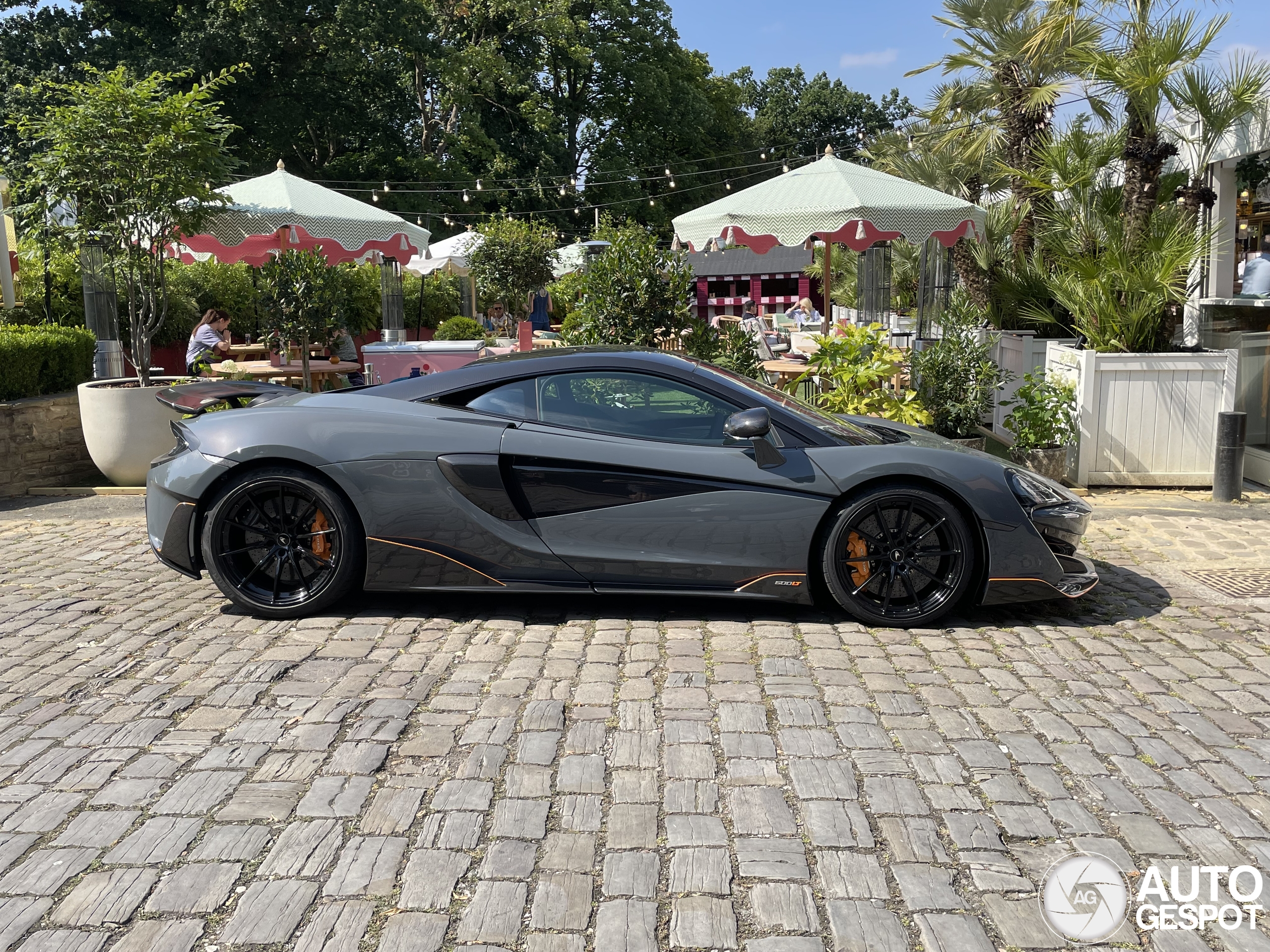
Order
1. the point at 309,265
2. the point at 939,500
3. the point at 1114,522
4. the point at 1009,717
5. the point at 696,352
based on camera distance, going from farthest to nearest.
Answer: the point at 309,265 → the point at 696,352 → the point at 1114,522 → the point at 939,500 → the point at 1009,717

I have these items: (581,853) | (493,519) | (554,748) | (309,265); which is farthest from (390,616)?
(309,265)

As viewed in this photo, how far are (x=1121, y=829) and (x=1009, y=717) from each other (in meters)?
0.89

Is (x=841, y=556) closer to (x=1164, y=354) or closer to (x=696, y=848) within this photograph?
(x=696, y=848)

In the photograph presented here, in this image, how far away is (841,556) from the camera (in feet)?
17.0

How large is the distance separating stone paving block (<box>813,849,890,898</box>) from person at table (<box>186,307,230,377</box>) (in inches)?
399

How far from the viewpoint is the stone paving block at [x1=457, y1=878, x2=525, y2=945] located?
106 inches

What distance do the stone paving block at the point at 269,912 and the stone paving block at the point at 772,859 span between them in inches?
44.6

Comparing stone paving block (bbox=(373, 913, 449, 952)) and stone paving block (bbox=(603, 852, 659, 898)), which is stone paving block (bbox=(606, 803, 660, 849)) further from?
stone paving block (bbox=(373, 913, 449, 952))

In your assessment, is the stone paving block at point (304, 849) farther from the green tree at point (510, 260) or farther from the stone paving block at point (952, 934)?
the green tree at point (510, 260)

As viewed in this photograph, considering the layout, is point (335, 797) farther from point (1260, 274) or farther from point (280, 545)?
point (1260, 274)

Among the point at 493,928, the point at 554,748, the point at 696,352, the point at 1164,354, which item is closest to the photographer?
the point at 493,928

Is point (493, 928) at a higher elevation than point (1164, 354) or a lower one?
lower

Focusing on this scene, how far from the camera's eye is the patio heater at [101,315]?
33.9 ft

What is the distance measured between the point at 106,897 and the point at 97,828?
45 centimetres
